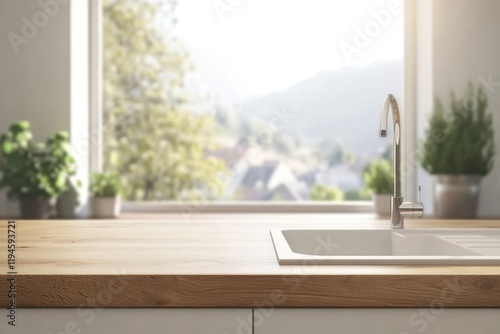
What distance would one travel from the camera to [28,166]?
8.69 ft

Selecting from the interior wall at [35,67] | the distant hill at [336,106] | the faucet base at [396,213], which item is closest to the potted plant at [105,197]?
the interior wall at [35,67]

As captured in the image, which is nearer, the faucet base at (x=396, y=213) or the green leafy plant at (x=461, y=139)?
the faucet base at (x=396, y=213)

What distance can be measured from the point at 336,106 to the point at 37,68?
4.28ft

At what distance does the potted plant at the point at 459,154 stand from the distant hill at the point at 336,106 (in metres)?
0.32

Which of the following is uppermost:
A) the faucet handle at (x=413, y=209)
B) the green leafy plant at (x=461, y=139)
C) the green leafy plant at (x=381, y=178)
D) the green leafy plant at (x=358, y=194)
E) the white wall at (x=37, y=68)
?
the white wall at (x=37, y=68)

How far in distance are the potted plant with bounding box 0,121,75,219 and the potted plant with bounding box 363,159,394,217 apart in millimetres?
1277

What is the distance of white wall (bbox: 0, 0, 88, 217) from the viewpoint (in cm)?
272

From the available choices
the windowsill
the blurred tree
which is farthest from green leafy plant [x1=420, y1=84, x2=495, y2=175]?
the blurred tree

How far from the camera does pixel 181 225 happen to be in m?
1.72

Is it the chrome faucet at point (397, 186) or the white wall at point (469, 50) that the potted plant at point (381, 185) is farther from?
the chrome faucet at point (397, 186)

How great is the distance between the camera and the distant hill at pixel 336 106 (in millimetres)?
2943

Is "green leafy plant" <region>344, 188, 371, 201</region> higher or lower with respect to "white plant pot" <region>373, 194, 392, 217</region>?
higher

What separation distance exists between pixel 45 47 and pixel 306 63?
1.12 meters

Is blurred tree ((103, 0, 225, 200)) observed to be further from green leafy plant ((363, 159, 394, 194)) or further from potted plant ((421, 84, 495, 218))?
potted plant ((421, 84, 495, 218))
